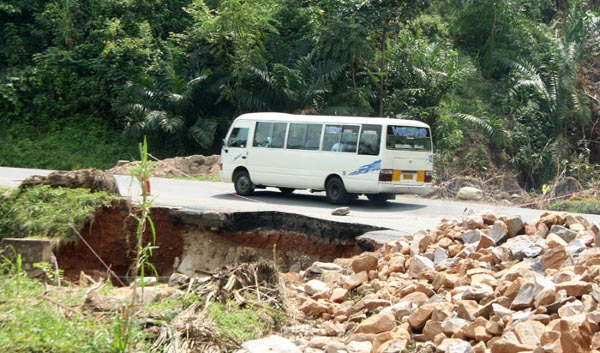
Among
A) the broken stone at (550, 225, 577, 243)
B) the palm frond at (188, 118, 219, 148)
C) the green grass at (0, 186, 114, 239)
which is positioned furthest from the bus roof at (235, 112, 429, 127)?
the broken stone at (550, 225, 577, 243)

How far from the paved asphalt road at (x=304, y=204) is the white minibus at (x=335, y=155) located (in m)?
0.43

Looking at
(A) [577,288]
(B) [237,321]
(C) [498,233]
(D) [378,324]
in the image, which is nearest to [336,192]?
(C) [498,233]

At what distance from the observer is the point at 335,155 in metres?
17.0

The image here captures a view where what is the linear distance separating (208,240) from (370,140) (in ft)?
16.0

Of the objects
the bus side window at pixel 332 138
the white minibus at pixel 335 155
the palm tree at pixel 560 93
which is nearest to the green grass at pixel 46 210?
the white minibus at pixel 335 155

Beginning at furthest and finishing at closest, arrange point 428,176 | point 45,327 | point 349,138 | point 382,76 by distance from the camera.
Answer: point 382,76 < point 428,176 < point 349,138 < point 45,327

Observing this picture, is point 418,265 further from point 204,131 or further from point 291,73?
point 204,131

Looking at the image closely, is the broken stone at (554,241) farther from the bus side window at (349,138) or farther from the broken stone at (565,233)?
the bus side window at (349,138)

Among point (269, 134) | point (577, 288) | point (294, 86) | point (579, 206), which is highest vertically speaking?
point (294, 86)

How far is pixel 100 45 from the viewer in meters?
29.3

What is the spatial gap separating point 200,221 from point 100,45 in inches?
708

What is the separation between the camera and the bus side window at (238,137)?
18359 millimetres

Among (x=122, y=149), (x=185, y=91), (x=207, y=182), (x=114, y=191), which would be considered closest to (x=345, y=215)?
(x=114, y=191)

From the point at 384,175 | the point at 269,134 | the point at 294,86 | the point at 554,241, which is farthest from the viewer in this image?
the point at 294,86
